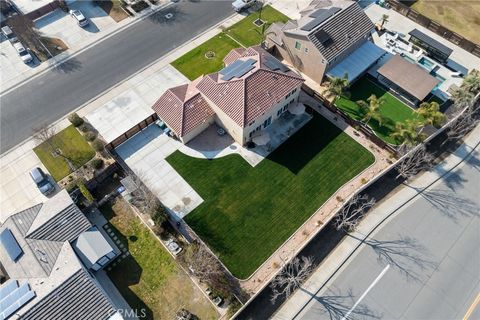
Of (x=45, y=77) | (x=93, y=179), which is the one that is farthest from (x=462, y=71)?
(x=45, y=77)

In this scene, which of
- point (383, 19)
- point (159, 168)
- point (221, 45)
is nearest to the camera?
point (159, 168)

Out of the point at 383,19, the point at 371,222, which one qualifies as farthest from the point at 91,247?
the point at 383,19

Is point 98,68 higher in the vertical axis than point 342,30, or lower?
lower

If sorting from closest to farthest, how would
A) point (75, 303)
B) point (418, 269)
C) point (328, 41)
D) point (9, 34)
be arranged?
point (75, 303) < point (418, 269) < point (328, 41) < point (9, 34)

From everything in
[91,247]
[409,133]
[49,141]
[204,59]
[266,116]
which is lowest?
[91,247]

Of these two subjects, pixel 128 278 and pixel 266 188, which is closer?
pixel 128 278

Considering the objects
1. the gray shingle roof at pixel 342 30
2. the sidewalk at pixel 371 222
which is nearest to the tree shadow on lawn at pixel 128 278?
the sidewalk at pixel 371 222

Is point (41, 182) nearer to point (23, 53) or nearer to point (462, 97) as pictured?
point (23, 53)
